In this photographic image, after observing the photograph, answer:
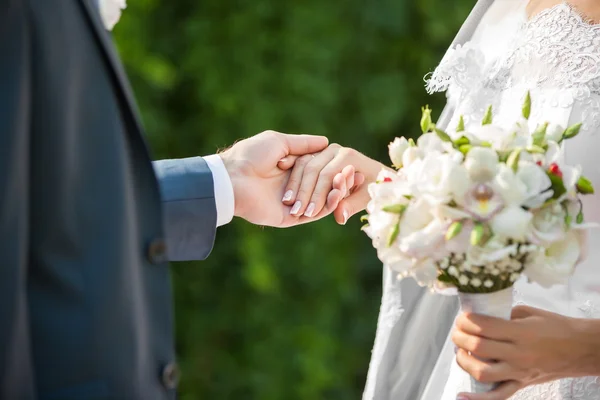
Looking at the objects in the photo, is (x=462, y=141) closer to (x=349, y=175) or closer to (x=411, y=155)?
(x=411, y=155)

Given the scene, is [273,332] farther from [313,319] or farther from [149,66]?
[149,66]

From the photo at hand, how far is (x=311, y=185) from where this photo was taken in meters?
2.26

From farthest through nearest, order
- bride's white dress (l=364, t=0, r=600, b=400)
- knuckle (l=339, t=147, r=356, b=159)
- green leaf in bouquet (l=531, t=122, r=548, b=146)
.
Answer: knuckle (l=339, t=147, r=356, b=159) < bride's white dress (l=364, t=0, r=600, b=400) < green leaf in bouquet (l=531, t=122, r=548, b=146)

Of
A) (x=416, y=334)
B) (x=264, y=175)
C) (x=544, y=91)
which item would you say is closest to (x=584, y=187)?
(x=544, y=91)

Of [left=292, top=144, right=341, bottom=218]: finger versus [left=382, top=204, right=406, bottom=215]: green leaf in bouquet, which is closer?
[left=382, top=204, right=406, bottom=215]: green leaf in bouquet

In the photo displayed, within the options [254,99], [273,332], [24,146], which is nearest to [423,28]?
[254,99]

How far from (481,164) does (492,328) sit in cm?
29

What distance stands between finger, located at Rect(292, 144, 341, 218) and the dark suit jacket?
94 cm

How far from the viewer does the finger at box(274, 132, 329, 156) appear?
2.34 meters

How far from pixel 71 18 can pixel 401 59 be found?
3289mm

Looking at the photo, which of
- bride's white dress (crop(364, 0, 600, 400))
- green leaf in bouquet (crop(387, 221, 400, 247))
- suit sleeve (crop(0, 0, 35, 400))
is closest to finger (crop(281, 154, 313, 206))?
bride's white dress (crop(364, 0, 600, 400))

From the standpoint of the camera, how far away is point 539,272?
1.42 metres

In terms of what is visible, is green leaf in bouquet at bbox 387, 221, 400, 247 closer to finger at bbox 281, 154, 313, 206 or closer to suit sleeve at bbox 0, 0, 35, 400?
suit sleeve at bbox 0, 0, 35, 400

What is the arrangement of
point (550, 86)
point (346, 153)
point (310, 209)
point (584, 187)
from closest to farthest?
1. point (584, 187)
2. point (550, 86)
3. point (310, 209)
4. point (346, 153)
